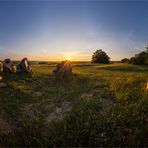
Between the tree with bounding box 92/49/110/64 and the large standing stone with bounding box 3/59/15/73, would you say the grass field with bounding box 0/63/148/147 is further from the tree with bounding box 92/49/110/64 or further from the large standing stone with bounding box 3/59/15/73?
the tree with bounding box 92/49/110/64

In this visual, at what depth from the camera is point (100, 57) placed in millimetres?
73312

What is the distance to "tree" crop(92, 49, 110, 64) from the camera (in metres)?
72.8

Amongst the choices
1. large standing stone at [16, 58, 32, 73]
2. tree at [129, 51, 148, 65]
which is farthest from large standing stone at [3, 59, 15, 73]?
tree at [129, 51, 148, 65]

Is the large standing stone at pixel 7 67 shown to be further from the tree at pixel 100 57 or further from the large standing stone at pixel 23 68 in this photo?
the tree at pixel 100 57

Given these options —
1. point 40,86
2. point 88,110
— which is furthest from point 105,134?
point 40,86

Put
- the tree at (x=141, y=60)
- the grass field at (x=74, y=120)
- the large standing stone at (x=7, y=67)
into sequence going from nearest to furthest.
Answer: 1. the grass field at (x=74, y=120)
2. the large standing stone at (x=7, y=67)
3. the tree at (x=141, y=60)

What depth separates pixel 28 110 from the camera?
12.9 m

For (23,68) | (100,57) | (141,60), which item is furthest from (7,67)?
(100,57)

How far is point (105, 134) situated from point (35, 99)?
7.45 m

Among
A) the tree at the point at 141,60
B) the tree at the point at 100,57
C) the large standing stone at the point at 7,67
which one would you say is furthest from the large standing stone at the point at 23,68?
the tree at the point at 100,57

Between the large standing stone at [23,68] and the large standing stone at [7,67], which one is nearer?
the large standing stone at [7,67]

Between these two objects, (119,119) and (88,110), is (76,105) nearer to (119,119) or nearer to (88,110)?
(88,110)

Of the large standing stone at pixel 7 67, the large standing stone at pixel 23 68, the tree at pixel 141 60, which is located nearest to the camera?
the large standing stone at pixel 7 67

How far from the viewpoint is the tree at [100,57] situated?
72750 mm
